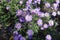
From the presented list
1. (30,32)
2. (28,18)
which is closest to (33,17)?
(28,18)

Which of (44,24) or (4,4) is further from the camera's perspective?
(4,4)

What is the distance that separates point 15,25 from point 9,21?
0.22 meters

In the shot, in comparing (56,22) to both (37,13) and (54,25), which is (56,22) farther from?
(37,13)

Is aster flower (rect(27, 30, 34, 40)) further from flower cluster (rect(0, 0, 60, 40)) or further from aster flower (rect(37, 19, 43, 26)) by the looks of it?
aster flower (rect(37, 19, 43, 26))

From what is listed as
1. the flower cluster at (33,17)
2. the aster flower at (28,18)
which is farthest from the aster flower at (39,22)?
the aster flower at (28,18)

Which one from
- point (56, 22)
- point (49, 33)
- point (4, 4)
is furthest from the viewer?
point (4, 4)

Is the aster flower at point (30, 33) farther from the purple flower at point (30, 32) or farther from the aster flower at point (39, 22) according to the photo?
the aster flower at point (39, 22)

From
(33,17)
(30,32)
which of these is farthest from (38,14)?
(30,32)

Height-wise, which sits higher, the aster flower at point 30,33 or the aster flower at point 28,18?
the aster flower at point 28,18

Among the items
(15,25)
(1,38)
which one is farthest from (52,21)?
(1,38)

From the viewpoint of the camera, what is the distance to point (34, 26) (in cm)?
290

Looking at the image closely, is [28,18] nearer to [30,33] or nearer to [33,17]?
[33,17]

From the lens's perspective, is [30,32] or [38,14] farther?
[38,14]

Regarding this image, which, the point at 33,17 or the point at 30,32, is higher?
the point at 33,17
